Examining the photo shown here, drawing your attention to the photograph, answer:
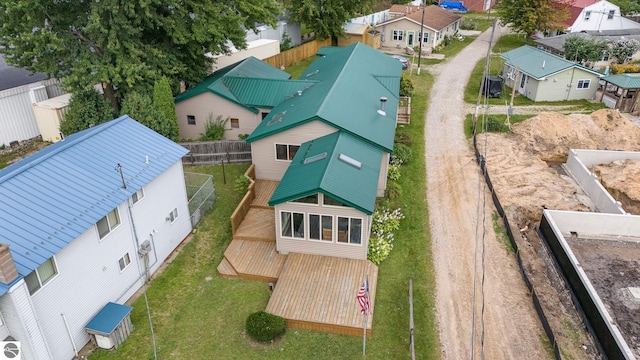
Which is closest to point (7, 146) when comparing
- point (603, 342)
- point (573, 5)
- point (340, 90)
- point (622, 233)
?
point (340, 90)

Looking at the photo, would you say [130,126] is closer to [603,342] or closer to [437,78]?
[603,342]

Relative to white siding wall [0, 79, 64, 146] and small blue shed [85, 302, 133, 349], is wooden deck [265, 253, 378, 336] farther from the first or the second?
white siding wall [0, 79, 64, 146]

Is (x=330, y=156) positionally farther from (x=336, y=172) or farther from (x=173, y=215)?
(x=173, y=215)

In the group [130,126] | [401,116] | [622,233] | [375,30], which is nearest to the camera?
[130,126]

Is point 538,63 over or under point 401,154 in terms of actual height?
over

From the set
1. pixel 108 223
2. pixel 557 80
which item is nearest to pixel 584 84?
pixel 557 80

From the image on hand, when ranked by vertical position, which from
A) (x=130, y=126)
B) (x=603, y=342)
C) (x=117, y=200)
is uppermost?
(x=130, y=126)
